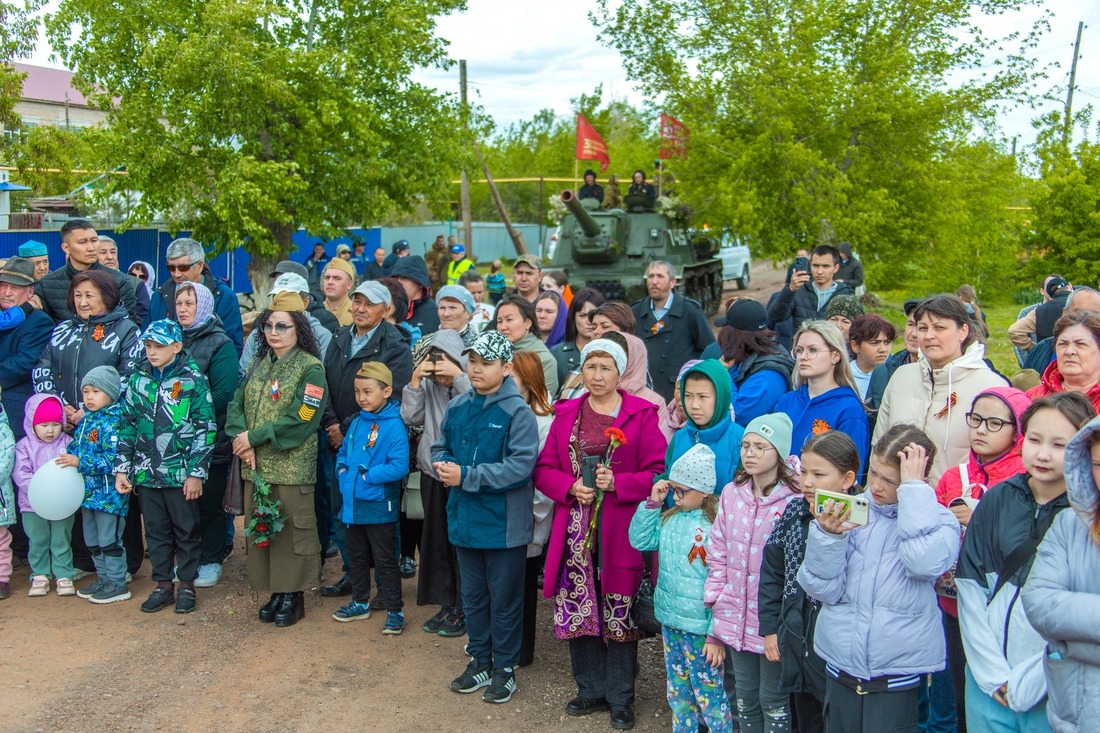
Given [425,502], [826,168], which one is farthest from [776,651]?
[826,168]

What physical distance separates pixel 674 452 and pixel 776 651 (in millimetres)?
1058

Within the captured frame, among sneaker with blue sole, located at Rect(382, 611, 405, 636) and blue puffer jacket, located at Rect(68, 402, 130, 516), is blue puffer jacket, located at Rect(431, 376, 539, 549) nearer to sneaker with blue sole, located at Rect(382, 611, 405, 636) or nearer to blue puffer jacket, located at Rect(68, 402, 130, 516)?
sneaker with blue sole, located at Rect(382, 611, 405, 636)

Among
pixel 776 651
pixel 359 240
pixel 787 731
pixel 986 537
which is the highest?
pixel 359 240

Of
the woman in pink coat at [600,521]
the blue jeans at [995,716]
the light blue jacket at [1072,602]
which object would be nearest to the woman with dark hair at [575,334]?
the woman in pink coat at [600,521]

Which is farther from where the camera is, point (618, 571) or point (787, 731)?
point (618, 571)

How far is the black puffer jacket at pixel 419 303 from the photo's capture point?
759cm

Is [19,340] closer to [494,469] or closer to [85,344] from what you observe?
[85,344]

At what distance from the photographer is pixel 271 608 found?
20.2 ft

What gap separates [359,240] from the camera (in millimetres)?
19156

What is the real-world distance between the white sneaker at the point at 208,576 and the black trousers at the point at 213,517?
35 millimetres

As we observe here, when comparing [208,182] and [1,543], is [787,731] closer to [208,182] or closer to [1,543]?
[1,543]

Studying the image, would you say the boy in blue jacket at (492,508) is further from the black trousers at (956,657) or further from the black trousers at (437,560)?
the black trousers at (956,657)

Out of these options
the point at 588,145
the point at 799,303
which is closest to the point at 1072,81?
the point at 588,145

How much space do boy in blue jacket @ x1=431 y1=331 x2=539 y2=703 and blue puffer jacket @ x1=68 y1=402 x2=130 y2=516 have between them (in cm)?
238
